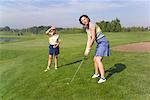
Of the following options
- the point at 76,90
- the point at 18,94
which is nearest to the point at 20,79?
the point at 18,94

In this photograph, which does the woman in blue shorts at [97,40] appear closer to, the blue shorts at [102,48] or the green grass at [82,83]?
the blue shorts at [102,48]

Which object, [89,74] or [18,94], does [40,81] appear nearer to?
[18,94]

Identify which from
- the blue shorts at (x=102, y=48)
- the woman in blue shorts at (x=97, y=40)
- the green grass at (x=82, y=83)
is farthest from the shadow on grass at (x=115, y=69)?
the blue shorts at (x=102, y=48)

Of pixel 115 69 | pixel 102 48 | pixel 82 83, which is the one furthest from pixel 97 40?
pixel 115 69

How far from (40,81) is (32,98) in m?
1.62

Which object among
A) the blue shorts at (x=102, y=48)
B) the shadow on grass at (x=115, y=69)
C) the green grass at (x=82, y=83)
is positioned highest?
the blue shorts at (x=102, y=48)

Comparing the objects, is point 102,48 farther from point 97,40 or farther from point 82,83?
point 82,83

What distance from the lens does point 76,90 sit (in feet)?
28.7

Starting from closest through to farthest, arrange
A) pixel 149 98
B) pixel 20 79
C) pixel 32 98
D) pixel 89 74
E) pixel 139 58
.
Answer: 1. pixel 149 98
2. pixel 32 98
3. pixel 89 74
4. pixel 20 79
5. pixel 139 58

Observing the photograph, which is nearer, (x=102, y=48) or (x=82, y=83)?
(x=102, y=48)

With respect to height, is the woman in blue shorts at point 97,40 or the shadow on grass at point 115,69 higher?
the woman in blue shorts at point 97,40

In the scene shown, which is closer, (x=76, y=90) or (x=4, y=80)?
(x=76, y=90)

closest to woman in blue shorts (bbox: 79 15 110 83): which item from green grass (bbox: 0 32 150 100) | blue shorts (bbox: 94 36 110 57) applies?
blue shorts (bbox: 94 36 110 57)

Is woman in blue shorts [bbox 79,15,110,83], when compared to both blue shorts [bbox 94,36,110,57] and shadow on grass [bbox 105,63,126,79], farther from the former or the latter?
shadow on grass [bbox 105,63,126,79]
